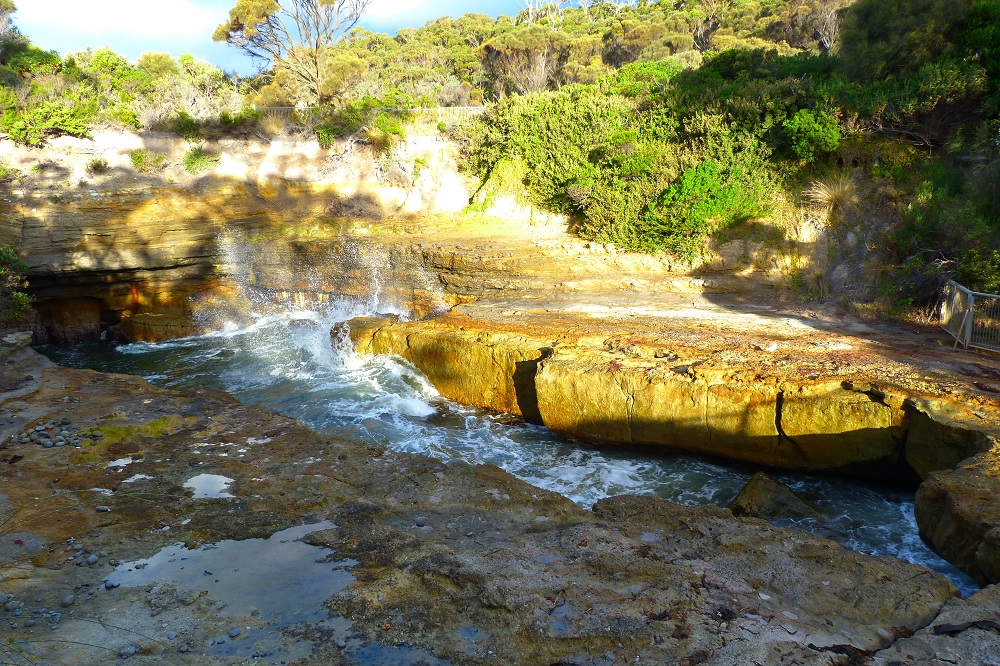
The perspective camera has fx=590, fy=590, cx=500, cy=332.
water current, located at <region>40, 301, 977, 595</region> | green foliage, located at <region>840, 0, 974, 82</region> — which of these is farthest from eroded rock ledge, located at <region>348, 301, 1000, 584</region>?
green foliage, located at <region>840, 0, 974, 82</region>

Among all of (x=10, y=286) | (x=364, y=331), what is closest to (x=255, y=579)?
(x=364, y=331)

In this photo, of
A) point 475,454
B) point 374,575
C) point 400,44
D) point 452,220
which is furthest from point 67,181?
point 400,44

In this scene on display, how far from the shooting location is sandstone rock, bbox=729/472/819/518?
6.68 meters

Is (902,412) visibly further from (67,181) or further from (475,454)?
(67,181)

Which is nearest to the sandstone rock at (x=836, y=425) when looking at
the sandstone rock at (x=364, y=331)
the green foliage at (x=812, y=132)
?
the green foliage at (x=812, y=132)

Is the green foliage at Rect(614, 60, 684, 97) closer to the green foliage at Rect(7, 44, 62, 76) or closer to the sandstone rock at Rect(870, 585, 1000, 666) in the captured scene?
the sandstone rock at Rect(870, 585, 1000, 666)

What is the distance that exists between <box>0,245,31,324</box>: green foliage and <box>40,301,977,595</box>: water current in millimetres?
1858

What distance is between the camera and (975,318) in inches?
341

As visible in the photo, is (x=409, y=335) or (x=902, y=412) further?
(x=409, y=335)

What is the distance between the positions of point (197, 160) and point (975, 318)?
19.1 meters

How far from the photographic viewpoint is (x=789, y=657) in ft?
11.8

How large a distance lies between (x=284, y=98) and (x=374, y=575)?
964 inches

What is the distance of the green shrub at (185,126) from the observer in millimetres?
17984

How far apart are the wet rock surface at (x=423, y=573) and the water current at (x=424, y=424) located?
1.39 meters
